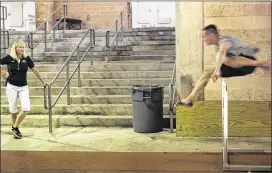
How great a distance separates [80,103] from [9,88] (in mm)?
2358

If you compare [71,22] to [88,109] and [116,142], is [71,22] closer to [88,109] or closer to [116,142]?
[88,109]

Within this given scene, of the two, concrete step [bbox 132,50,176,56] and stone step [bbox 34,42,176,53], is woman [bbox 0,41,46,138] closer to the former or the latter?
concrete step [bbox 132,50,176,56]

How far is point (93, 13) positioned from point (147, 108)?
8.31m

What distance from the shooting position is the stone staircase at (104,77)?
27.8ft

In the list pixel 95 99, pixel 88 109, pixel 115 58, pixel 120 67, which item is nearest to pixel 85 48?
pixel 115 58

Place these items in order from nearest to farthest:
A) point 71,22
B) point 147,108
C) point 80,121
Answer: point 147,108
point 80,121
point 71,22

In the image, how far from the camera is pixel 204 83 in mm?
7230

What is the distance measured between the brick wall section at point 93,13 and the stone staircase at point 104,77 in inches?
98.4

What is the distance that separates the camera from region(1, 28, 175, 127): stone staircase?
27.8 ft

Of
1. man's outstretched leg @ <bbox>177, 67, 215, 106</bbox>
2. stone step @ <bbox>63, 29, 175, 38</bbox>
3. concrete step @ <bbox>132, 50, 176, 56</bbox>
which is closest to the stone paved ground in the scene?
man's outstretched leg @ <bbox>177, 67, 215, 106</bbox>

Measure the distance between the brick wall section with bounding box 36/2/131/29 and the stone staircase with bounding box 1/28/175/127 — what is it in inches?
98.4

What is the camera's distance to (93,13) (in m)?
15.3

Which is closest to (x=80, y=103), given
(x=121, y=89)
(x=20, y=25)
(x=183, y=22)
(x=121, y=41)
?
(x=121, y=89)

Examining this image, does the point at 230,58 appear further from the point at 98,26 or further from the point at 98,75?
the point at 98,26
